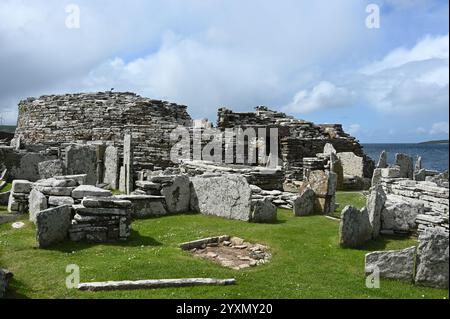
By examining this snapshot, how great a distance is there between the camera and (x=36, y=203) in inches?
451

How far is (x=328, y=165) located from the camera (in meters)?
21.5

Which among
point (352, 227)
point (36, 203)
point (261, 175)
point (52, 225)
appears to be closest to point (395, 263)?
point (352, 227)

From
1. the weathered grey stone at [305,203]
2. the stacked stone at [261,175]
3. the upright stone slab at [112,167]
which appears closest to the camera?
the weathered grey stone at [305,203]

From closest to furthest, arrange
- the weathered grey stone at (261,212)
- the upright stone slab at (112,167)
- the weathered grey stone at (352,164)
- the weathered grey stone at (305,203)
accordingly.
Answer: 1. the weathered grey stone at (261,212)
2. the weathered grey stone at (305,203)
3. the upright stone slab at (112,167)
4. the weathered grey stone at (352,164)

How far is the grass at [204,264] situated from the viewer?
7.09 metres

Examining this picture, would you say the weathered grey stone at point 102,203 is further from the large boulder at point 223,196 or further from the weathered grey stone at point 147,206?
the large boulder at point 223,196

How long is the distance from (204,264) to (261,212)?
14.3 feet

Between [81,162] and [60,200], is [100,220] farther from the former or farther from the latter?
[81,162]

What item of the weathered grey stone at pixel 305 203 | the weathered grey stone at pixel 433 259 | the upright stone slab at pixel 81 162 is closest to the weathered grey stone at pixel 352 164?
the weathered grey stone at pixel 305 203

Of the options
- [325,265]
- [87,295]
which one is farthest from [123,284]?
[325,265]

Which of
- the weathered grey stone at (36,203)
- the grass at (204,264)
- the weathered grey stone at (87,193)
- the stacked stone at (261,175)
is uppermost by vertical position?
the stacked stone at (261,175)

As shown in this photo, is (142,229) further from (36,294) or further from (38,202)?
(36,294)

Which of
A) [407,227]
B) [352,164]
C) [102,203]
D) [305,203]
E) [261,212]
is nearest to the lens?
[102,203]

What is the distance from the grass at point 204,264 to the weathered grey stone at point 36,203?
44cm
